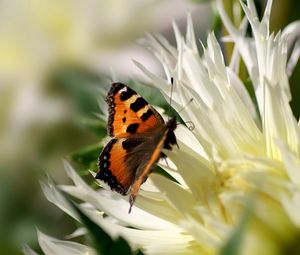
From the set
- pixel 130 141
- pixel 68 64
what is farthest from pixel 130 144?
pixel 68 64

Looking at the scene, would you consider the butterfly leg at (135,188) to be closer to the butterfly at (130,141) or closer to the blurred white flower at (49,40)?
the butterfly at (130,141)

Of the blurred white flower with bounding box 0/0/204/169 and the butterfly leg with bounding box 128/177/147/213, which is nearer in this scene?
the butterfly leg with bounding box 128/177/147/213

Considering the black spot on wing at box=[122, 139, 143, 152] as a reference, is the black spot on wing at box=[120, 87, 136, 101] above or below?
above

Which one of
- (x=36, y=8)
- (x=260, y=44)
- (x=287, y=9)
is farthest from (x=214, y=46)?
(x=287, y=9)

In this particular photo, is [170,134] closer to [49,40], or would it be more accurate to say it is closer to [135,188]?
[135,188]

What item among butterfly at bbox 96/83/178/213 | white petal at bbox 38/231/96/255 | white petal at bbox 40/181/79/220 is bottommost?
white petal at bbox 38/231/96/255

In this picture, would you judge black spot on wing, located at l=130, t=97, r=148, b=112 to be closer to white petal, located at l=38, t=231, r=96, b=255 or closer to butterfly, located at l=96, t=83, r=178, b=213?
butterfly, located at l=96, t=83, r=178, b=213

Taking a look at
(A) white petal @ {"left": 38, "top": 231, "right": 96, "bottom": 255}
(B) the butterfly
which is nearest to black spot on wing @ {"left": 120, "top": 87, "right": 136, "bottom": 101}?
(B) the butterfly
